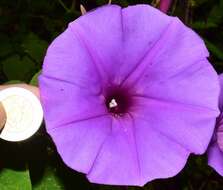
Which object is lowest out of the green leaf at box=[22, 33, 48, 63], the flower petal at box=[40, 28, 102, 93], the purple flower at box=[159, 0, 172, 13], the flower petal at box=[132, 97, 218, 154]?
the green leaf at box=[22, 33, 48, 63]

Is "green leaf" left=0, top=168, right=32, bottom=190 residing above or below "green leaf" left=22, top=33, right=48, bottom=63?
below

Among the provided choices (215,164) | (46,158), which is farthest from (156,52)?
(46,158)

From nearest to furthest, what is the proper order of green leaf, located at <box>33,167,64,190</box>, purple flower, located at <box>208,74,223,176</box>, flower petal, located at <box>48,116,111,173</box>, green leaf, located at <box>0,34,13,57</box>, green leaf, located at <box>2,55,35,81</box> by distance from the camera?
flower petal, located at <box>48,116,111,173</box> < purple flower, located at <box>208,74,223,176</box> < green leaf, located at <box>33,167,64,190</box> < green leaf, located at <box>2,55,35,81</box> < green leaf, located at <box>0,34,13,57</box>

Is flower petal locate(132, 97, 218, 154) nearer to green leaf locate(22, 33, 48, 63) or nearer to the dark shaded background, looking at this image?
the dark shaded background

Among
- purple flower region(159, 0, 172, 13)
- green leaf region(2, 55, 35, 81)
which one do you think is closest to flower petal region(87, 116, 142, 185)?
purple flower region(159, 0, 172, 13)

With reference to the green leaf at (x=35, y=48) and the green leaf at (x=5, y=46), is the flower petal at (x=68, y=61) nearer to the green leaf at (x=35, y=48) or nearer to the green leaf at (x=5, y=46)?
the green leaf at (x=35, y=48)

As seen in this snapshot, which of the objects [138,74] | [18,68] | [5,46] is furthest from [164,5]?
[5,46]
